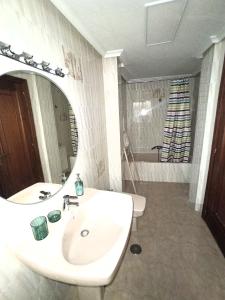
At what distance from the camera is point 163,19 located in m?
1.27

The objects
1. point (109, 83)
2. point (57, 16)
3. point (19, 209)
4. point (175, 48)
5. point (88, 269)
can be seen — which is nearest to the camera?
point (88, 269)

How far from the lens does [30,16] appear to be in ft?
2.84

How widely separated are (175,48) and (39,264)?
7.90ft

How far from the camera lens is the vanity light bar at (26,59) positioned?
0.71 metres

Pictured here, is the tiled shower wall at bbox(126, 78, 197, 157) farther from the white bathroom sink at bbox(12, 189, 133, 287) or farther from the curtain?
the white bathroom sink at bbox(12, 189, 133, 287)

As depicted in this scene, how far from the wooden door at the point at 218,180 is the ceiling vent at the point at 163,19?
77 cm

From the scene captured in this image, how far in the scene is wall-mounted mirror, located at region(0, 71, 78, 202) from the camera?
30.4 inches

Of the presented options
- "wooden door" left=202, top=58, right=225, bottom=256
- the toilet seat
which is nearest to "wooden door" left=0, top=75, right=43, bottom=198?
the toilet seat

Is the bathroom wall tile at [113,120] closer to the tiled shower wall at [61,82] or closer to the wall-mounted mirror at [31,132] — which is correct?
the tiled shower wall at [61,82]

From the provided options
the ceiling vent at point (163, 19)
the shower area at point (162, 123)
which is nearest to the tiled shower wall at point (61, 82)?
the ceiling vent at point (163, 19)

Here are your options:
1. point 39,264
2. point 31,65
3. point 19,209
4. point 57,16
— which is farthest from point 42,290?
point 57,16

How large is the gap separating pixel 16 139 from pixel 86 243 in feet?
2.62

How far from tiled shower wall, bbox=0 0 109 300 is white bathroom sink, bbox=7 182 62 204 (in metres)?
0.22

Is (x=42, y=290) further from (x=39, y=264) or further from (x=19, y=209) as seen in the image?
(x=19, y=209)
